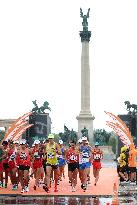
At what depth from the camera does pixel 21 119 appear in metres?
24.0

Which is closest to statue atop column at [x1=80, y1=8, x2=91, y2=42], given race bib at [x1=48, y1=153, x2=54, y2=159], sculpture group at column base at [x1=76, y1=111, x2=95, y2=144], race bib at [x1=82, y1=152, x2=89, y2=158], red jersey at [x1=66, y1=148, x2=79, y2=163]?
sculpture group at column base at [x1=76, y1=111, x2=95, y2=144]

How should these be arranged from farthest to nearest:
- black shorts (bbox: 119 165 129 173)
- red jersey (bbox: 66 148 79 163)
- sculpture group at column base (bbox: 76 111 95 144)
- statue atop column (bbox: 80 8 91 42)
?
statue atop column (bbox: 80 8 91 42)
sculpture group at column base (bbox: 76 111 95 144)
black shorts (bbox: 119 165 129 173)
red jersey (bbox: 66 148 79 163)

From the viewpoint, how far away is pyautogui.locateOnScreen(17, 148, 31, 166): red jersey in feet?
51.2

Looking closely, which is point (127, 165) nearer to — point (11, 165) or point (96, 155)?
point (96, 155)

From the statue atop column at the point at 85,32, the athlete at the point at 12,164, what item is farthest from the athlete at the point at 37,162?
the statue atop column at the point at 85,32

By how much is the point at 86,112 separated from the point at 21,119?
36222mm

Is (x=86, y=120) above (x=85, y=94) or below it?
below

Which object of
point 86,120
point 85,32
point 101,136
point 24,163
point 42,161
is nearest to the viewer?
point 24,163

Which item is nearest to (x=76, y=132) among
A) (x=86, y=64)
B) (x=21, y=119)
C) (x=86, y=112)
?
(x=86, y=112)

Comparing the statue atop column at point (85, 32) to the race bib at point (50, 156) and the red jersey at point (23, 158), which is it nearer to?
the red jersey at point (23, 158)

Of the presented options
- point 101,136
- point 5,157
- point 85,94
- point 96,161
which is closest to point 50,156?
point 5,157

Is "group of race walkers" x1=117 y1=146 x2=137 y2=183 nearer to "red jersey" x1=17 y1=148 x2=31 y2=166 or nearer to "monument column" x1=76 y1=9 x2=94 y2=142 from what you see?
"red jersey" x1=17 y1=148 x2=31 y2=166

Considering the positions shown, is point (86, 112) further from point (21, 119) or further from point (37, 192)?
point (37, 192)

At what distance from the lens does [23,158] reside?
1564cm
